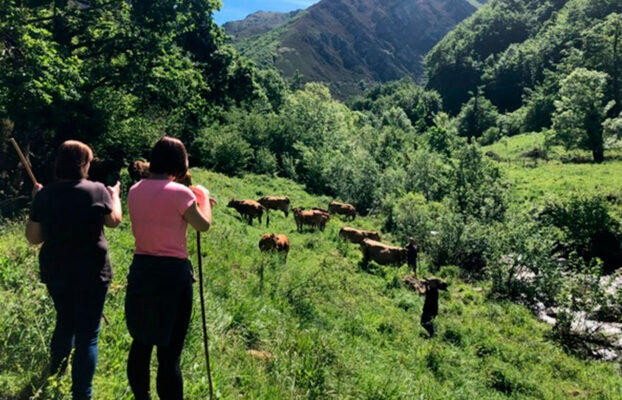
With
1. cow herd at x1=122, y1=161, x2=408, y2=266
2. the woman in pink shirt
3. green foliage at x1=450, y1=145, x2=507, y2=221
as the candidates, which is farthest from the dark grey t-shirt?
green foliage at x1=450, y1=145, x2=507, y2=221

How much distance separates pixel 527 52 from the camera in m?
97.9

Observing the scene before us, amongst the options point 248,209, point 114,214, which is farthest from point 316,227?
point 114,214

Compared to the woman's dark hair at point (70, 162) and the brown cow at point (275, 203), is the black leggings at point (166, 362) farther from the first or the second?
the brown cow at point (275, 203)

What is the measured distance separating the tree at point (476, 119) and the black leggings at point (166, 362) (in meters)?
82.1

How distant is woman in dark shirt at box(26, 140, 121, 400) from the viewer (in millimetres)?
3164

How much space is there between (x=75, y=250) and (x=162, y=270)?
2.53ft

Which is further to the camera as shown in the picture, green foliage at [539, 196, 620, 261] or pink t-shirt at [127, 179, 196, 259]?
green foliage at [539, 196, 620, 261]

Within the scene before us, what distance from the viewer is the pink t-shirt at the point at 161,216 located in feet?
9.92

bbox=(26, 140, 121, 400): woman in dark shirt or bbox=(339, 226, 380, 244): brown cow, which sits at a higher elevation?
bbox=(26, 140, 121, 400): woman in dark shirt

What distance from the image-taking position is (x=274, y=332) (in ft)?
20.3

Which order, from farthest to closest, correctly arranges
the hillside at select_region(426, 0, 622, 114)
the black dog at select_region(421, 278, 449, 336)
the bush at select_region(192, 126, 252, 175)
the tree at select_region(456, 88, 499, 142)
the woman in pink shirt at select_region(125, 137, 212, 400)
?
the tree at select_region(456, 88, 499, 142), the hillside at select_region(426, 0, 622, 114), the bush at select_region(192, 126, 252, 175), the black dog at select_region(421, 278, 449, 336), the woman in pink shirt at select_region(125, 137, 212, 400)

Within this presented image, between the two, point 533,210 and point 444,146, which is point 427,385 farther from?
point 444,146

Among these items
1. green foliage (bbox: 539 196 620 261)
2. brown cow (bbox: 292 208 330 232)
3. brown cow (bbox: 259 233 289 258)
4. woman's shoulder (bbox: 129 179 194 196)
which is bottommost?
green foliage (bbox: 539 196 620 261)

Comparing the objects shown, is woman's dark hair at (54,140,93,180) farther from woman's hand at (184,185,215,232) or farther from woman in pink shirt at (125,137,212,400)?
woman's hand at (184,185,215,232)
